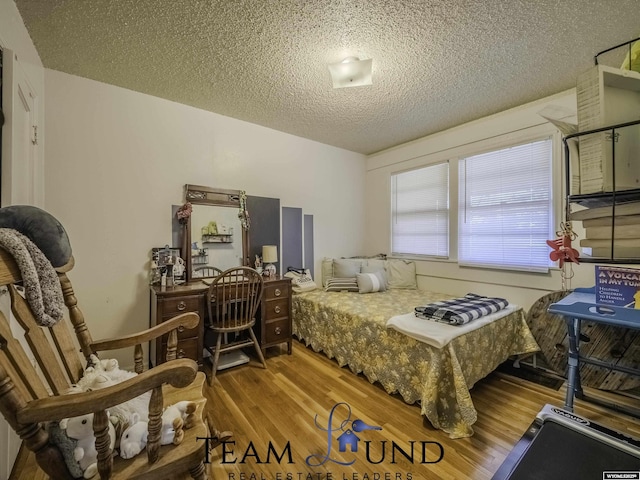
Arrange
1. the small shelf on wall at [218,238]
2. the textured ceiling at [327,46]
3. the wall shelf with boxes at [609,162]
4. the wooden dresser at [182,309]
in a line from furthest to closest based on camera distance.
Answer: the small shelf on wall at [218,238]
the wooden dresser at [182,309]
the textured ceiling at [327,46]
the wall shelf with boxes at [609,162]

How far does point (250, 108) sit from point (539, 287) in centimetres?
318

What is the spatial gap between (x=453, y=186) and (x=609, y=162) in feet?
9.10

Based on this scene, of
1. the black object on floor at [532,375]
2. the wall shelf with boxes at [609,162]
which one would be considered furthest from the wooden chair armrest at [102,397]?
the black object on floor at [532,375]

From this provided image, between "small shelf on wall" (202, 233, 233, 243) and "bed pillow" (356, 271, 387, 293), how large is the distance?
58.3 inches

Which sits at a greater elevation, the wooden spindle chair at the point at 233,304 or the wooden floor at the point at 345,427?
the wooden spindle chair at the point at 233,304

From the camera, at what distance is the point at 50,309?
90cm

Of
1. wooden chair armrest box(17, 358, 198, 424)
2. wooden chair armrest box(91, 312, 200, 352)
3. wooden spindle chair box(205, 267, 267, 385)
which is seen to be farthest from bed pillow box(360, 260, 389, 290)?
wooden chair armrest box(17, 358, 198, 424)

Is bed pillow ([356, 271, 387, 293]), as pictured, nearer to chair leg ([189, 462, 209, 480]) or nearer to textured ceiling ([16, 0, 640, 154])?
textured ceiling ([16, 0, 640, 154])

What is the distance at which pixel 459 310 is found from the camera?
78.0 inches

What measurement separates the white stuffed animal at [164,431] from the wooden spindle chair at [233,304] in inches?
46.2

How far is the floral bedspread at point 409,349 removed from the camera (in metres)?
1.64

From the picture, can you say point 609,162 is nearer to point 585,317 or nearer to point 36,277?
point 585,317

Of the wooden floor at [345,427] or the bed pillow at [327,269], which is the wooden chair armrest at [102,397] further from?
the bed pillow at [327,269]

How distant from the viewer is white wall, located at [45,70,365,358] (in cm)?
205
